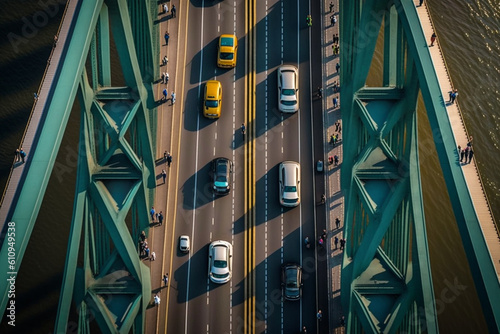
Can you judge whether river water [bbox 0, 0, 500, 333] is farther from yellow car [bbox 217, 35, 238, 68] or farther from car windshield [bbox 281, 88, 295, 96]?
yellow car [bbox 217, 35, 238, 68]

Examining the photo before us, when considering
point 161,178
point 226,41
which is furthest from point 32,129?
point 226,41

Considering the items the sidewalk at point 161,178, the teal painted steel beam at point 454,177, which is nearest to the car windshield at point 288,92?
the sidewalk at point 161,178

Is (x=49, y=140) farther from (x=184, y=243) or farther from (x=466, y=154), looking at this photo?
(x=466, y=154)

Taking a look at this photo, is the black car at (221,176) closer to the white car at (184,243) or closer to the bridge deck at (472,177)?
the white car at (184,243)

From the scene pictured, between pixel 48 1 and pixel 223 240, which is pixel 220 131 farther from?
pixel 48 1

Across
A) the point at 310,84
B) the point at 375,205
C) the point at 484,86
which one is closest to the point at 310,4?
the point at 310,84

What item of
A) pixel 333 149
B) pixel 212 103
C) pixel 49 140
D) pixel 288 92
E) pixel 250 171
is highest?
pixel 288 92

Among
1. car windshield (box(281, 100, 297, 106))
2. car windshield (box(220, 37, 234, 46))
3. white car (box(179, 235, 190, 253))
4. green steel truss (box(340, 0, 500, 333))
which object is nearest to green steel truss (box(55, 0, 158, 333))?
white car (box(179, 235, 190, 253))
